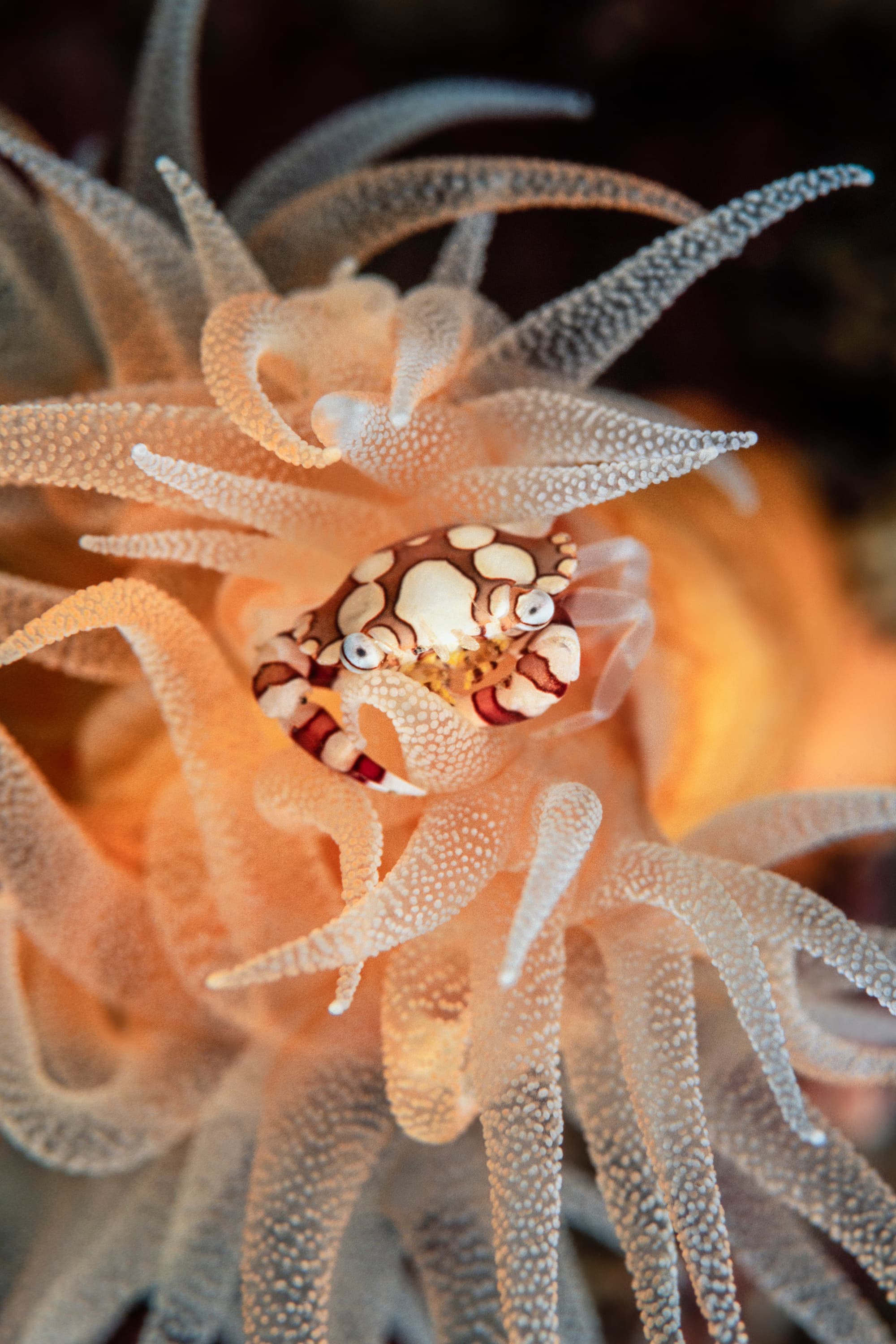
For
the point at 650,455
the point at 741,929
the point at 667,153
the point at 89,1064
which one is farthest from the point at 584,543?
the point at 667,153

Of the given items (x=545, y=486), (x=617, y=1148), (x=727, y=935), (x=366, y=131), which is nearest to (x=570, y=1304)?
(x=617, y=1148)

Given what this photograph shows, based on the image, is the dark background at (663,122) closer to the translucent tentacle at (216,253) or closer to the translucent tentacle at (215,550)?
the translucent tentacle at (216,253)

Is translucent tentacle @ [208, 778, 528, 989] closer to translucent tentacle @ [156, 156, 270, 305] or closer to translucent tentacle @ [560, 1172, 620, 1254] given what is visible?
translucent tentacle @ [560, 1172, 620, 1254]

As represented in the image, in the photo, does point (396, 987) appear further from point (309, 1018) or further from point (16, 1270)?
point (16, 1270)

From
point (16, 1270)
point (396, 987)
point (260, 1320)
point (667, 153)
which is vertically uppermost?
point (667, 153)

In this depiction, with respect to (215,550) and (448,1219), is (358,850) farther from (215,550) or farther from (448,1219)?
(448,1219)

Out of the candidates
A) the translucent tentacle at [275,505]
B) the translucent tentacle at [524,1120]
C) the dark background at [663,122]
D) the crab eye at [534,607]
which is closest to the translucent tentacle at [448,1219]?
the translucent tentacle at [524,1120]
